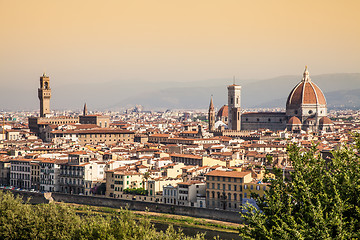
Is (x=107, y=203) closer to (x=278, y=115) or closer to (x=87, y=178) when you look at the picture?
(x=87, y=178)

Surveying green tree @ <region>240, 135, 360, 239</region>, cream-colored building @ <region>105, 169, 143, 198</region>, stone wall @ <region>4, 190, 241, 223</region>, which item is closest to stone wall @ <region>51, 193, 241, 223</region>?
stone wall @ <region>4, 190, 241, 223</region>

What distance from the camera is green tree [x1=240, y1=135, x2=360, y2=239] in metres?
13.4

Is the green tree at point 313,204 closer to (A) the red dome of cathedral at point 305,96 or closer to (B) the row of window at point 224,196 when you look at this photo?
(B) the row of window at point 224,196

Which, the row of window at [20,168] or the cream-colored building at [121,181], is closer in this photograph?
the cream-colored building at [121,181]

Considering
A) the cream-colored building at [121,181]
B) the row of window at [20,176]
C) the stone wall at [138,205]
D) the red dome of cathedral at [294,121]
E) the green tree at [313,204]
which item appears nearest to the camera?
the green tree at [313,204]

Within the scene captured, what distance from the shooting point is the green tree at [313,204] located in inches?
527

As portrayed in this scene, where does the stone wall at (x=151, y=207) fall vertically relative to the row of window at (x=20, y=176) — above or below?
below

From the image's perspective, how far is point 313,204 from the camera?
1452 centimetres

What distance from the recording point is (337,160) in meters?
15.2

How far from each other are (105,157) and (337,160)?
41304 millimetres

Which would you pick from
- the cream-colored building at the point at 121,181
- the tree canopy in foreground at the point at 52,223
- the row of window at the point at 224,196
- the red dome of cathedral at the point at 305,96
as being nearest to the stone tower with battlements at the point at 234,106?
the red dome of cathedral at the point at 305,96

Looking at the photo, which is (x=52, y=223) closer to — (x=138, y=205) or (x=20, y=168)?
(x=138, y=205)

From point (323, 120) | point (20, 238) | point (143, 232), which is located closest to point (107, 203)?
point (20, 238)

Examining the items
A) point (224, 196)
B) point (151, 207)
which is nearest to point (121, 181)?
point (151, 207)
